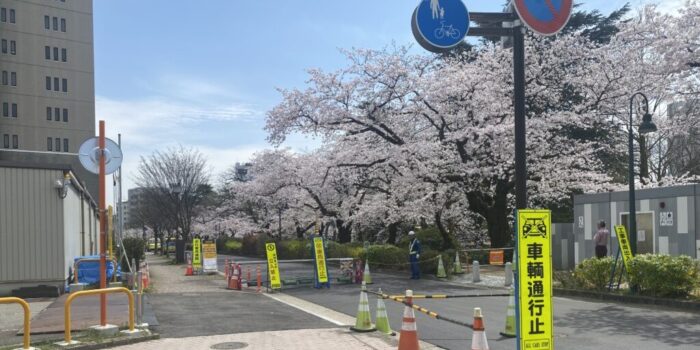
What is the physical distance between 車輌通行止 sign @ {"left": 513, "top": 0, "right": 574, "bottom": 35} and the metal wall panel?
49.0ft

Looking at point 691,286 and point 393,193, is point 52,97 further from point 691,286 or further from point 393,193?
point 691,286

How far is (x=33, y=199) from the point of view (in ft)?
54.1

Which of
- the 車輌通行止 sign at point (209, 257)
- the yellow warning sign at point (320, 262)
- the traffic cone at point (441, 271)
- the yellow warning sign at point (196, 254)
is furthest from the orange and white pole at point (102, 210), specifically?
the yellow warning sign at point (196, 254)

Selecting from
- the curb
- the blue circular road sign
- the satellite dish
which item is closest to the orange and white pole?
the satellite dish

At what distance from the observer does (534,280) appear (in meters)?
5.66

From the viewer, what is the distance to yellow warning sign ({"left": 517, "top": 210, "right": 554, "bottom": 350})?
5.59 metres

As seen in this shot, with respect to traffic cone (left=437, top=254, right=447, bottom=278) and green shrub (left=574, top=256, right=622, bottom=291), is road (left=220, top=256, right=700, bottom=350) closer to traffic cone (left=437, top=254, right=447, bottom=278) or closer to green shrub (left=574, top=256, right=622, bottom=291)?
green shrub (left=574, top=256, right=622, bottom=291)

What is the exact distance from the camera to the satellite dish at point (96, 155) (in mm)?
9422

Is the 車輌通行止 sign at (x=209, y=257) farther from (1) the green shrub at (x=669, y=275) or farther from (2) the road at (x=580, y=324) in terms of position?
(1) the green shrub at (x=669, y=275)

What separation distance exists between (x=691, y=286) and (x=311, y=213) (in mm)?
37666

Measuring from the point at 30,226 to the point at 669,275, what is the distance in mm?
16111

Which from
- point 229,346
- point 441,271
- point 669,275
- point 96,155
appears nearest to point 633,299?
point 669,275

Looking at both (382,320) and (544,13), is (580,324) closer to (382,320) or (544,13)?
(382,320)

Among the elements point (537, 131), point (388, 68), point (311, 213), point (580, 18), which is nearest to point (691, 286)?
point (537, 131)
